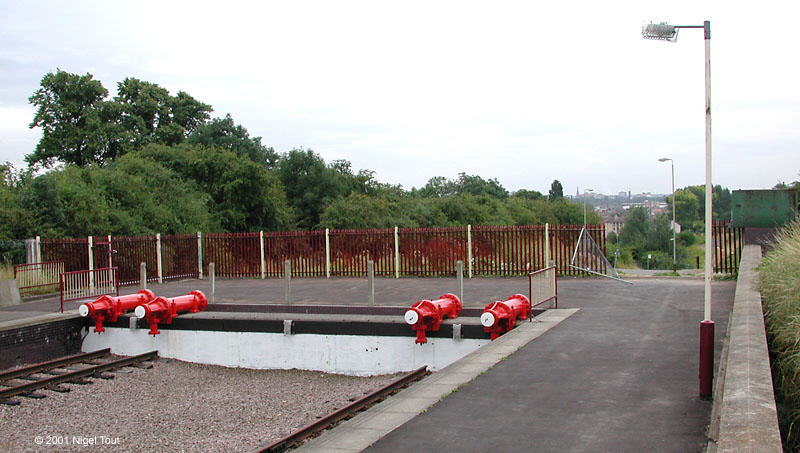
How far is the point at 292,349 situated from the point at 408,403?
24.0ft

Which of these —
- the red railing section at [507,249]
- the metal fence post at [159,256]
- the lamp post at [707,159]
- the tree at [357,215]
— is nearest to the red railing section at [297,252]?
the metal fence post at [159,256]

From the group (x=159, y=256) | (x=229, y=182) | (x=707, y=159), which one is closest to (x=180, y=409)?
(x=707, y=159)

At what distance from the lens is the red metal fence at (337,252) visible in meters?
23.2

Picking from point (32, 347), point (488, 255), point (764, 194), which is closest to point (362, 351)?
point (32, 347)

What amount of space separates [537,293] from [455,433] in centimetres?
822

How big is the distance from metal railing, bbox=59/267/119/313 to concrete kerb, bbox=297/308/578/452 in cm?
1252

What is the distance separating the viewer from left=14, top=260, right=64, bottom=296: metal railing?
21562 millimetres

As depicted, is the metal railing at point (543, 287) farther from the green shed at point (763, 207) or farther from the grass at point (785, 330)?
the green shed at point (763, 207)

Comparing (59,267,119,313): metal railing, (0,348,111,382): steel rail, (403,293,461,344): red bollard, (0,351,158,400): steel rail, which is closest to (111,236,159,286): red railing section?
(59,267,119,313): metal railing

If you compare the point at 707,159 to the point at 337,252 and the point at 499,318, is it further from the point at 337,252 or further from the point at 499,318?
the point at 337,252

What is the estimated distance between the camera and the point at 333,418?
9.91m

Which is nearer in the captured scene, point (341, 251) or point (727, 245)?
point (727, 245)

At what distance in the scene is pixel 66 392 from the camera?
12.7m

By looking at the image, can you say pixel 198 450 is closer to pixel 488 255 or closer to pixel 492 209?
pixel 488 255
